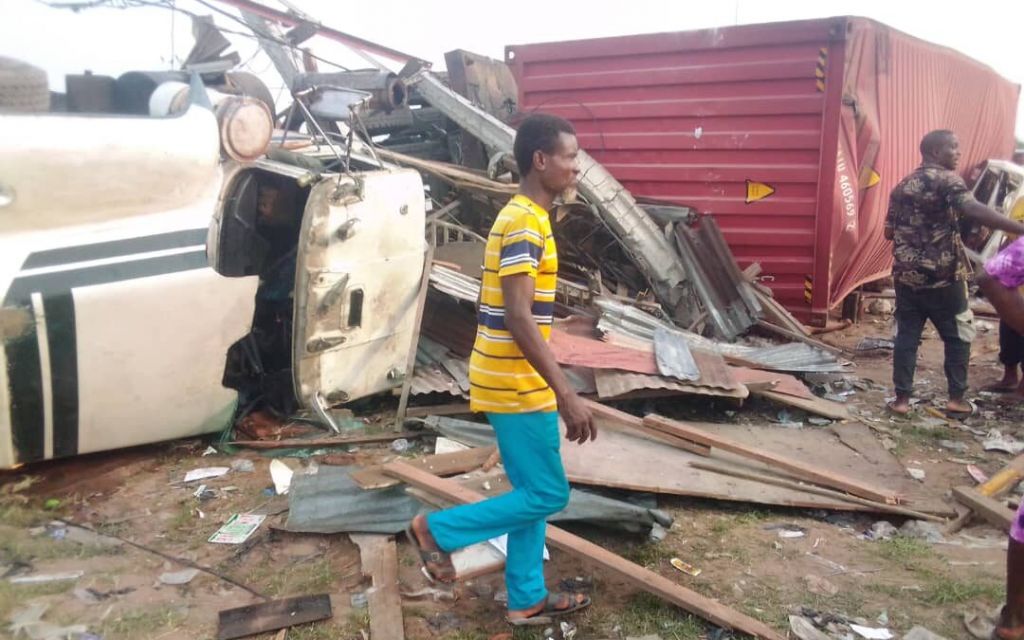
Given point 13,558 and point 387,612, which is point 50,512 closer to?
point 13,558

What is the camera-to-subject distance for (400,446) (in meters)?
4.21

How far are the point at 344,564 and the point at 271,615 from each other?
44cm

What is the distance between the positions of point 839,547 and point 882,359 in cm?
366

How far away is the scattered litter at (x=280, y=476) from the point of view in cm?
369

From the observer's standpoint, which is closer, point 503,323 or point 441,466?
point 503,323

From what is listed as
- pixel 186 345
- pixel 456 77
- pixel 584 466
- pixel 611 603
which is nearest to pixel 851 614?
pixel 611 603

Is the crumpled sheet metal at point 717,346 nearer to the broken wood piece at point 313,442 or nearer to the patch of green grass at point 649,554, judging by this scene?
the broken wood piece at point 313,442

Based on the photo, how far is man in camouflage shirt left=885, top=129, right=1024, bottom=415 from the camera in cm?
466

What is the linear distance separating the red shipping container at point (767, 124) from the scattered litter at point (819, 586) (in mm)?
3960

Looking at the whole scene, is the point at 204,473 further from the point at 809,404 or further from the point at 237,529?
the point at 809,404

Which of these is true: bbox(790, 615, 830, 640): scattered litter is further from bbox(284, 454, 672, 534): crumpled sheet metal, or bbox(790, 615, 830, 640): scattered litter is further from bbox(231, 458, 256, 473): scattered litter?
bbox(231, 458, 256, 473): scattered litter

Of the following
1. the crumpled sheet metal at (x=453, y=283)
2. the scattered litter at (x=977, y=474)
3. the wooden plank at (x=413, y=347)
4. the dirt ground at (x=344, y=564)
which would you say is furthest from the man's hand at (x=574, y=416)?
the scattered litter at (x=977, y=474)

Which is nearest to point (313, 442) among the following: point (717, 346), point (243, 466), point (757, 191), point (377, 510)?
point (243, 466)

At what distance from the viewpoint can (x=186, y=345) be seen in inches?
145
